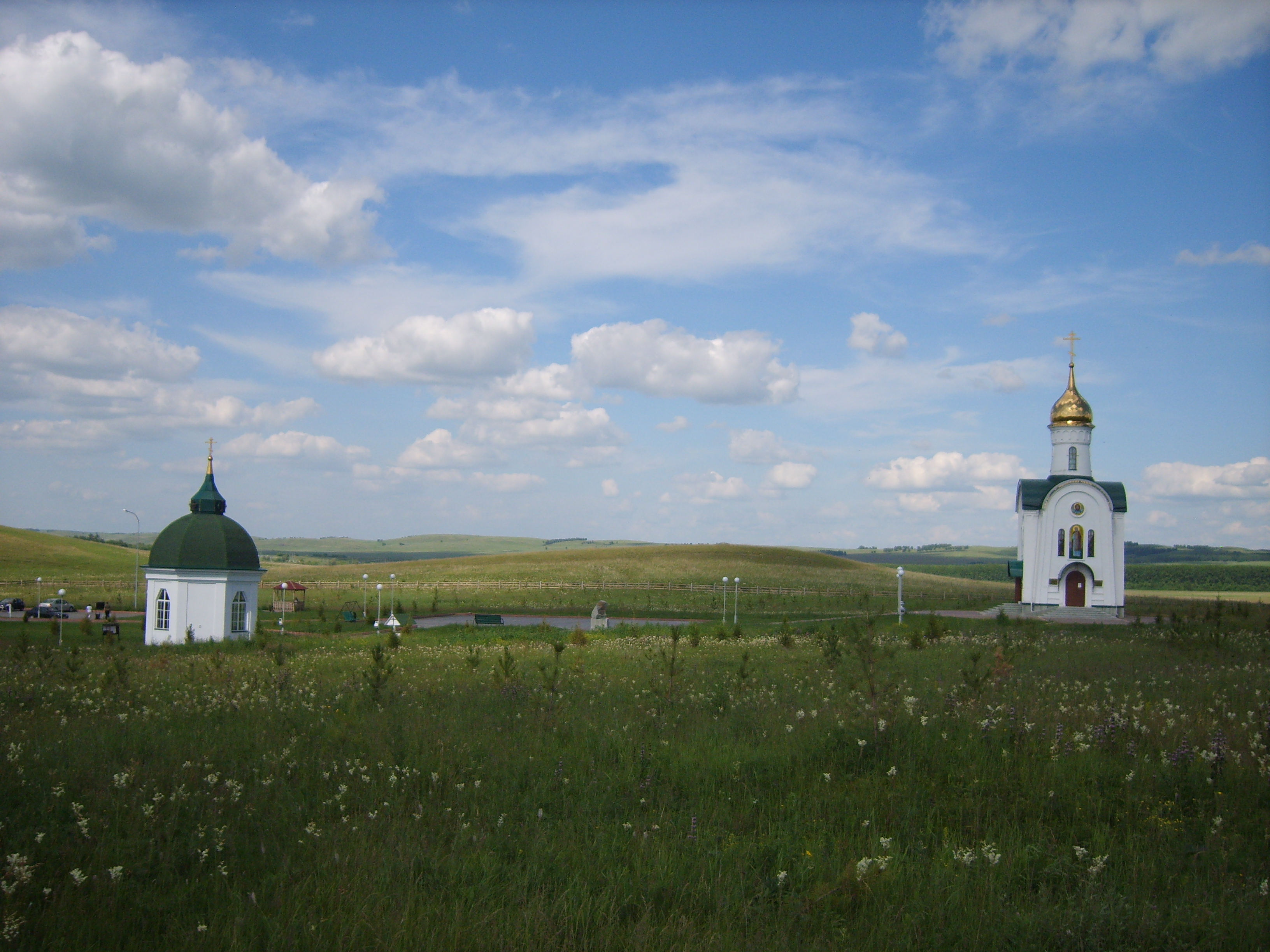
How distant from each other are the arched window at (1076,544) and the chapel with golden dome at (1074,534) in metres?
0.03

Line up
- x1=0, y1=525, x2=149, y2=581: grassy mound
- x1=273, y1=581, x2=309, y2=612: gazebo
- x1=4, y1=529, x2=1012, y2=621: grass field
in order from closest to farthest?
x1=273, y1=581, x2=309, y2=612: gazebo < x1=4, y1=529, x2=1012, y2=621: grass field < x1=0, y1=525, x2=149, y2=581: grassy mound

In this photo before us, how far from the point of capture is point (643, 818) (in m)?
6.85

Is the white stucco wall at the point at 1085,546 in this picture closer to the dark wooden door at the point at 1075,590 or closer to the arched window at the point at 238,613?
the dark wooden door at the point at 1075,590

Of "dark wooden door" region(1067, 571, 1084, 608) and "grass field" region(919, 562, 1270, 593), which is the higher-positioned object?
"dark wooden door" region(1067, 571, 1084, 608)

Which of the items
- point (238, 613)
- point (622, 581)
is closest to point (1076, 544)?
point (238, 613)

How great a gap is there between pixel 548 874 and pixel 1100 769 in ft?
17.7

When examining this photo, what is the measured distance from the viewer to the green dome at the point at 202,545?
30.2 metres

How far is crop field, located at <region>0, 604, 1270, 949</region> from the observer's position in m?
5.03

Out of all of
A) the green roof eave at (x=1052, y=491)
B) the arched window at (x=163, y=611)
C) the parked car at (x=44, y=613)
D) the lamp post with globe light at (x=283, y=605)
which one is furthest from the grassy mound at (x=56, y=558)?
the green roof eave at (x=1052, y=491)

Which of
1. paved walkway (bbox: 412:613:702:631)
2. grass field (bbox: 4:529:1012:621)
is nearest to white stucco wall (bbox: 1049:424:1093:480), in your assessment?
grass field (bbox: 4:529:1012:621)

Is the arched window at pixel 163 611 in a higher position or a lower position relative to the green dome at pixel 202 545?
lower

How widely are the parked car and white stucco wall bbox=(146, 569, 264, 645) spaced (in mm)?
18074

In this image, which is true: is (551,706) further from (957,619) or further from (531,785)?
(957,619)

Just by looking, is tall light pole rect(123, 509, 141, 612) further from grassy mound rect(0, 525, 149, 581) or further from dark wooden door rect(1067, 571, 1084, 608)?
dark wooden door rect(1067, 571, 1084, 608)
